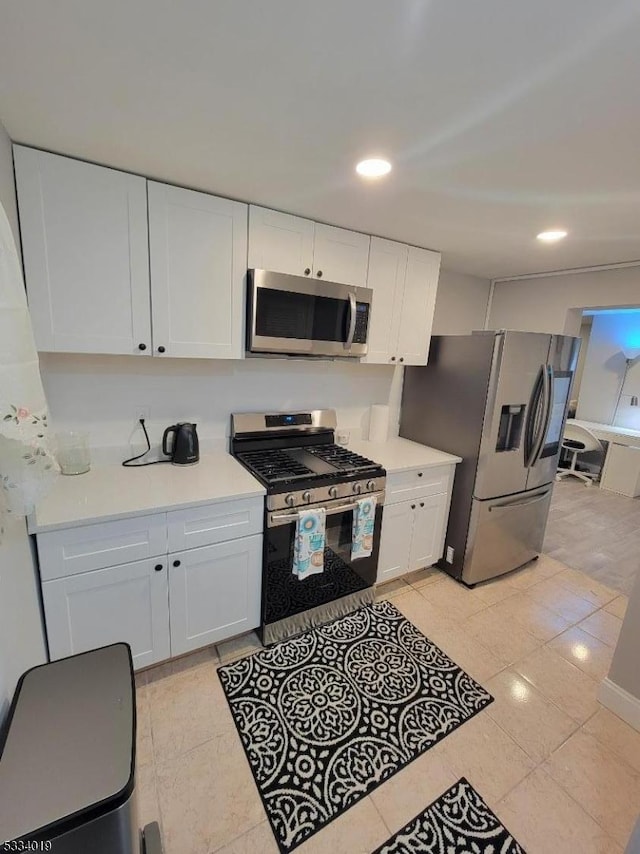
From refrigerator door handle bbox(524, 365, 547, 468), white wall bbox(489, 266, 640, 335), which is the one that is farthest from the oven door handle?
white wall bbox(489, 266, 640, 335)

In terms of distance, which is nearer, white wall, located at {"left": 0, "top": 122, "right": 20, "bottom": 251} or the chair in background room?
white wall, located at {"left": 0, "top": 122, "right": 20, "bottom": 251}

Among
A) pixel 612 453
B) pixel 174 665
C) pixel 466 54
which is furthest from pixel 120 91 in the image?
pixel 612 453

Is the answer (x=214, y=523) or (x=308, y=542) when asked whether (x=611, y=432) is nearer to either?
(x=308, y=542)

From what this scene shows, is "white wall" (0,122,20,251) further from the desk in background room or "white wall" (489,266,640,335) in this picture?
the desk in background room

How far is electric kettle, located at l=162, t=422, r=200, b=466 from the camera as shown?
209 centimetres

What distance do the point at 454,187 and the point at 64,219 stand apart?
1.68 metres

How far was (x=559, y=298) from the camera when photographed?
320cm

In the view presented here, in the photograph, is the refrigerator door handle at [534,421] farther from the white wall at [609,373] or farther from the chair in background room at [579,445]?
the white wall at [609,373]

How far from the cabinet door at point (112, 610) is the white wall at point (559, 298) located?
3493 mm

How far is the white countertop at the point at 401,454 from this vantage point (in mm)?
2439

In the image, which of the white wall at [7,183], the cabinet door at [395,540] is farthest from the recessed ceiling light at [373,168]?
the cabinet door at [395,540]

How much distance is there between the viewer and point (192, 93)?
1128 millimetres

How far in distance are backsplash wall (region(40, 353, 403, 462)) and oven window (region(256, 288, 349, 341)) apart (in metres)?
0.43

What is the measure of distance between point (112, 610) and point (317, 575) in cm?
102
